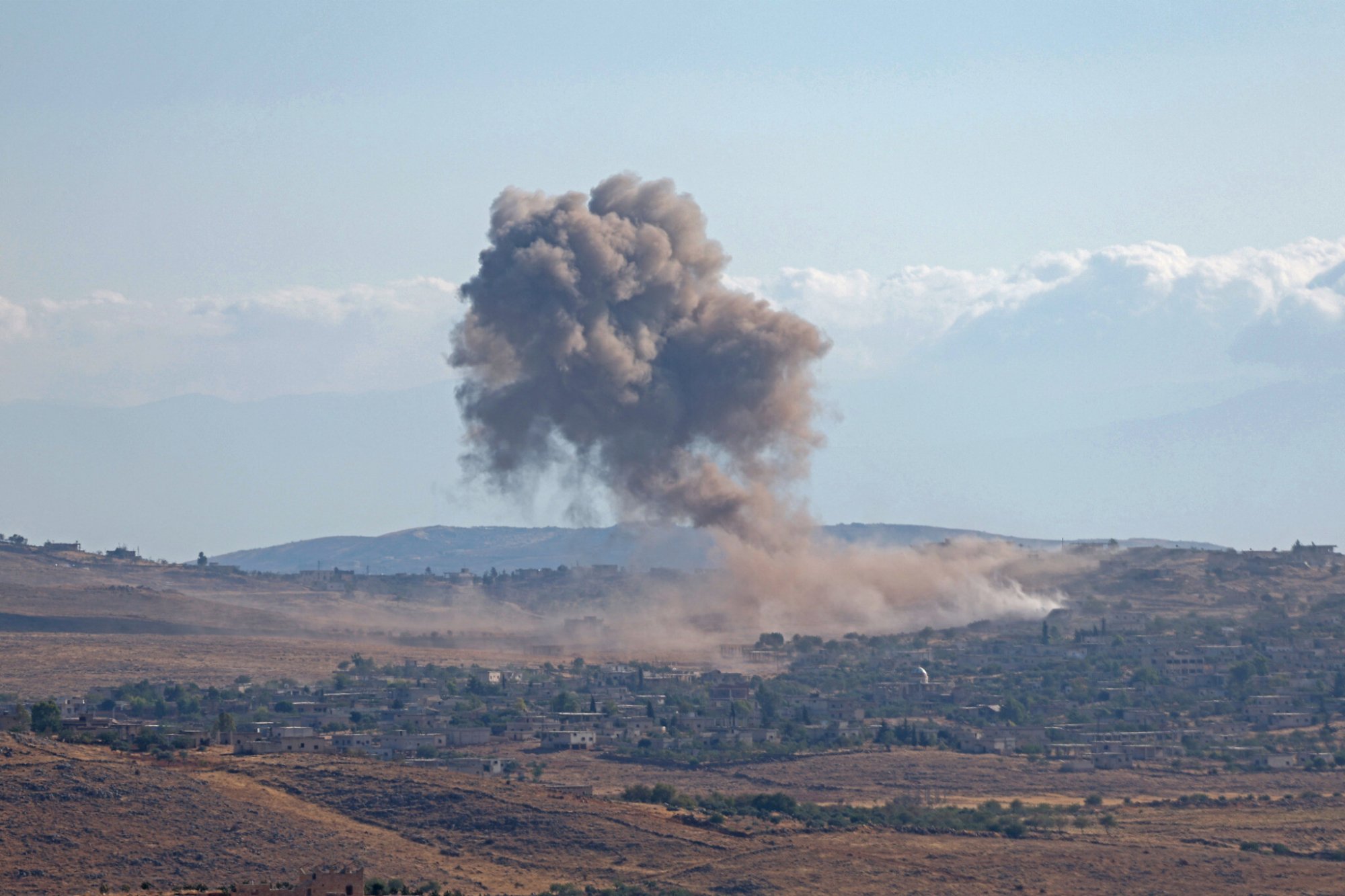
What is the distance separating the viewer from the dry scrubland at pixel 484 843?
75062 millimetres

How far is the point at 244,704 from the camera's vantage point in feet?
419

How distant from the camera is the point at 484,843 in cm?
8131

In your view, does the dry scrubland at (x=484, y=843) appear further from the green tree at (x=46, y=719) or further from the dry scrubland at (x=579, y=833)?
the green tree at (x=46, y=719)

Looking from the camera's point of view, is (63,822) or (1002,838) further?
(1002,838)

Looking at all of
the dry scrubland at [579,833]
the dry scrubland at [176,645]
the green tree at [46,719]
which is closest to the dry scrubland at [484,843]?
the dry scrubland at [579,833]

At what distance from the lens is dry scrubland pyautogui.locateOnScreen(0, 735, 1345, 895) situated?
7506cm

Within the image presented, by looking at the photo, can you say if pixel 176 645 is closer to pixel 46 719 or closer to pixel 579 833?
pixel 46 719

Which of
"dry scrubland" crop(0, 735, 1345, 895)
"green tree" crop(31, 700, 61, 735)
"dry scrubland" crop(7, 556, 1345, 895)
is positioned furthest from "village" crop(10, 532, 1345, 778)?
"dry scrubland" crop(0, 735, 1345, 895)

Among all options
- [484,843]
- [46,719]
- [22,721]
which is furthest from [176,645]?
[484,843]

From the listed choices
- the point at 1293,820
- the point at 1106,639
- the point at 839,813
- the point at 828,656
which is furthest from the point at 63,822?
the point at 1106,639

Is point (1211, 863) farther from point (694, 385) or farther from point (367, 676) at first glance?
point (367, 676)

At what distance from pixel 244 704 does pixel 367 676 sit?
23.7m

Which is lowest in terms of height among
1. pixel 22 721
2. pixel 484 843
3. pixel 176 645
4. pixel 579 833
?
pixel 484 843

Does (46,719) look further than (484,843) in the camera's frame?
Yes
